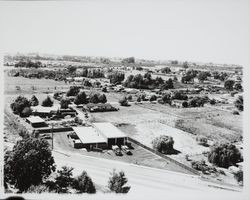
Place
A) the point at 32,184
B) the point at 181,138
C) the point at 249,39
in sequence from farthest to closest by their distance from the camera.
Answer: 1. the point at 181,138
2. the point at 249,39
3. the point at 32,184

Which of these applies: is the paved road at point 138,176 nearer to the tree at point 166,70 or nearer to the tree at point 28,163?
the tree at point 28,163

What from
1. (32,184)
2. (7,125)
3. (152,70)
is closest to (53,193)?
(32,184)

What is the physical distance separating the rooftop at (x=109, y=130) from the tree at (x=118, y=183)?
1.29 meters

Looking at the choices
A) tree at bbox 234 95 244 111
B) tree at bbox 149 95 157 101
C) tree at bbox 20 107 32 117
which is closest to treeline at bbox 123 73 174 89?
tree at bbox 149 95 157 101

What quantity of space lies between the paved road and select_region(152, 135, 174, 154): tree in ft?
2.48

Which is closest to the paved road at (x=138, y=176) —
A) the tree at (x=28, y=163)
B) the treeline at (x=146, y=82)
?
the tree at (x=28, y=163)

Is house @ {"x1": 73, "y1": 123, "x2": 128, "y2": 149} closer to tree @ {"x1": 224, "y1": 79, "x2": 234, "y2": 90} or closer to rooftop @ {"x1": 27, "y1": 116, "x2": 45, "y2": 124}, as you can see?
rooftop @ {"x1": 27, "y1": 116, "x2": 45, "y2": 124}

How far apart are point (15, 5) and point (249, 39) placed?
673 cm

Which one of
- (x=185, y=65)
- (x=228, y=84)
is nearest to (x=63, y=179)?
(x=185, y=65)

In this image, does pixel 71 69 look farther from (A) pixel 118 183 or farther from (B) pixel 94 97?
(A) pixel 118 183

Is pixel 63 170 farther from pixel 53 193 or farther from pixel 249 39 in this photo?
pixel 249 39

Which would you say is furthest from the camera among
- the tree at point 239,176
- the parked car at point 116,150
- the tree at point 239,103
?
the tree at point 239,103

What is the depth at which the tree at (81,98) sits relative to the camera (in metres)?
10.4

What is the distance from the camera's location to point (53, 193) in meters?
8.24
